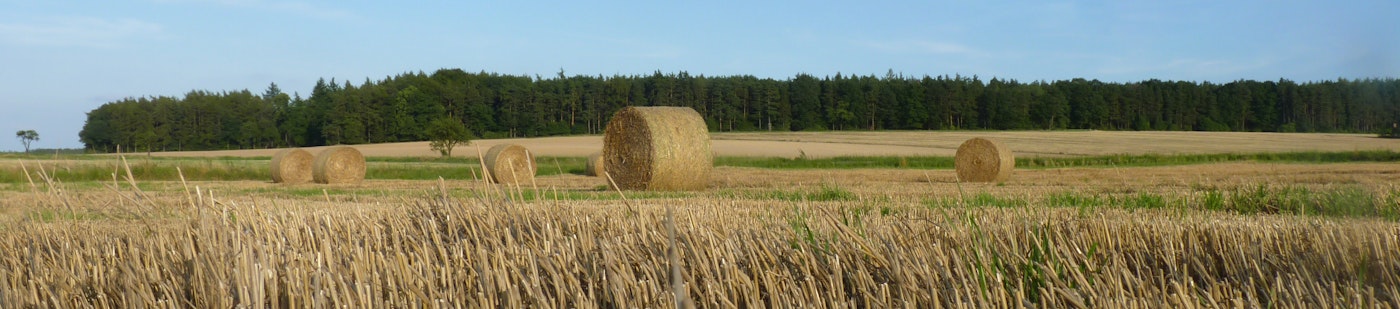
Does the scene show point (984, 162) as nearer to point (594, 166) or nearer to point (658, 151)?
point (658, 151)

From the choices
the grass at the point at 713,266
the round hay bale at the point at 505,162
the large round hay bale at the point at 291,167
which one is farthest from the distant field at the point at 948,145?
the grass at the point at 713,266

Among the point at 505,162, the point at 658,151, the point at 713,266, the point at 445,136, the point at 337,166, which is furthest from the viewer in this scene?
the point at 445,136

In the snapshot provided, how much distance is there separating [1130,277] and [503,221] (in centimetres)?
278

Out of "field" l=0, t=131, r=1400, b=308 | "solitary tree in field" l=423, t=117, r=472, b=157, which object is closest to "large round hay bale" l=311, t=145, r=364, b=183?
"field" l=0, t=131, r=1400, b=308

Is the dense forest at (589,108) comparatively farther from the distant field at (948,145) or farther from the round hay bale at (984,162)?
the round hay bale at (984,162)

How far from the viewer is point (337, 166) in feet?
85.4

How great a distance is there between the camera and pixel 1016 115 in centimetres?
7844

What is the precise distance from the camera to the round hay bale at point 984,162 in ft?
77.2

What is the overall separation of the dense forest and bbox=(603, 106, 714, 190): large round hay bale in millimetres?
56933

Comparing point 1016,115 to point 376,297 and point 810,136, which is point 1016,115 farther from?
point 376,297

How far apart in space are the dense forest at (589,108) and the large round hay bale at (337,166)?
47.1m

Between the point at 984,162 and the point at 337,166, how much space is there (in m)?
14.7

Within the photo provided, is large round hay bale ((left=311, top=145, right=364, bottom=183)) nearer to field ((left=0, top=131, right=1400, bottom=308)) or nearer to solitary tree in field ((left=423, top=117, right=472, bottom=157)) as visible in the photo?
field ((left=0, top=131, right=1400, bottom=308))

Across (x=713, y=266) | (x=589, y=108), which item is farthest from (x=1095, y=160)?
(x=589, y=108)
